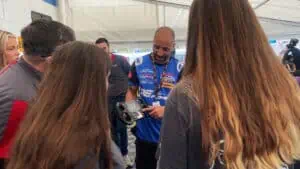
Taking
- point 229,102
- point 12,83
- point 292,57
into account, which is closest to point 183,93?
point 229,102

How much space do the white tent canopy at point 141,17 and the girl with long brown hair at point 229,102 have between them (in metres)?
4.07

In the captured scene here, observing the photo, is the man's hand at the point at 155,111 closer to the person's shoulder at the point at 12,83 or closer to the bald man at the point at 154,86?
the bald man at the point at 154,86

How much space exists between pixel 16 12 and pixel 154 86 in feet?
7.68

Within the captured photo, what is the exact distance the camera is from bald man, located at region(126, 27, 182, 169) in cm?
191

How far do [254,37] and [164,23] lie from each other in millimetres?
5598

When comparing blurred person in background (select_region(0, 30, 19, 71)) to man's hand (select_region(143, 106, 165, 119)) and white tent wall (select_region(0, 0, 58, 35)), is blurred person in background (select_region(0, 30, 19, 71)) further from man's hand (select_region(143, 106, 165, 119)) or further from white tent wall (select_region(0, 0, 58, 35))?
white tent wall (select_region(0, 0, 58, 35))

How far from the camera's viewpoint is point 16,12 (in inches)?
136

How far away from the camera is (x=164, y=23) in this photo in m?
6.25

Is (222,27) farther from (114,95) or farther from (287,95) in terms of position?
(114,95)

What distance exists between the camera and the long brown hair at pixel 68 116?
775mm

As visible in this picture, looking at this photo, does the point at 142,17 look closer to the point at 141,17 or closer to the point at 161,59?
the point at 141,17

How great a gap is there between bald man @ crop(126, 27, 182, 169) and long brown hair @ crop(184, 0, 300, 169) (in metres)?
1.12

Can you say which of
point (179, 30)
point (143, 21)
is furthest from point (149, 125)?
point (179, 30)

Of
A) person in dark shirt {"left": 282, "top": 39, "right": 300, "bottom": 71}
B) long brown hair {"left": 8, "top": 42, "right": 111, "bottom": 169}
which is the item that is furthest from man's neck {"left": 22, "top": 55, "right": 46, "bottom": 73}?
person in dark shirt {"left": 282, "top": 39, "right": 300, "bottom": 71}
